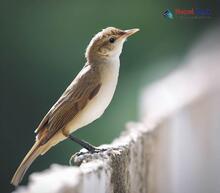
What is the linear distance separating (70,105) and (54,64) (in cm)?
512

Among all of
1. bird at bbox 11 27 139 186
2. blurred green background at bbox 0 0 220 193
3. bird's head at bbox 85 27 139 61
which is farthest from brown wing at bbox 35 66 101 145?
blurred green background at bbox 0 0 220 193

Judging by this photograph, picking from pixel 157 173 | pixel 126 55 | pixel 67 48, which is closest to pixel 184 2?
pixel 157 173

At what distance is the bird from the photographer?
4.79m

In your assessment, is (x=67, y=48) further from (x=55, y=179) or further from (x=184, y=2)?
(x=55, y=179)

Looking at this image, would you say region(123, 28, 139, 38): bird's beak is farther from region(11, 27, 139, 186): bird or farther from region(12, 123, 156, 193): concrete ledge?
region(12, 123, 156, 193): concrete ledge

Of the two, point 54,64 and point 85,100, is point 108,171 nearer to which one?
point 85,100

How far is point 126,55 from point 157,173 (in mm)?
4834

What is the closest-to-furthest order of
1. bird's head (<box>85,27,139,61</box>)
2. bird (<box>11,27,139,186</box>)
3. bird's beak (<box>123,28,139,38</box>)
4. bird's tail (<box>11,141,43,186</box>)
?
bird's tail (<box>11,141,43,186</box>)
bird (<box>11,27,139,186</box>)
bird's beak (<box>123,28,139,38</box>)
bird's head (<box>85,27,139,61</box>)

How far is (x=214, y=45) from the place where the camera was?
1159cm

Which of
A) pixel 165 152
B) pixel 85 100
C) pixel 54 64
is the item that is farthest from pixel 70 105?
pixel 54 64

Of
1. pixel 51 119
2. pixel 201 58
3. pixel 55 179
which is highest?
pixel 201 58

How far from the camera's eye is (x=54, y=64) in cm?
994

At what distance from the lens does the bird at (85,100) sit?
15.7 ft

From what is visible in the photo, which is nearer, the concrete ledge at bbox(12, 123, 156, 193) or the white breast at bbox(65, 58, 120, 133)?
the concrete ledge at bbox(12, 123, 156, 193)
